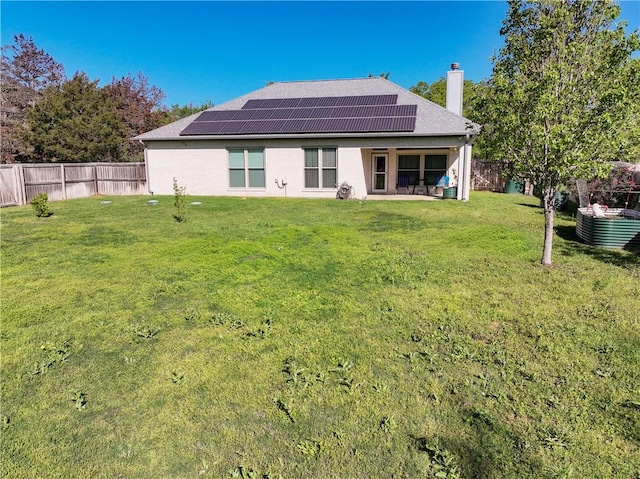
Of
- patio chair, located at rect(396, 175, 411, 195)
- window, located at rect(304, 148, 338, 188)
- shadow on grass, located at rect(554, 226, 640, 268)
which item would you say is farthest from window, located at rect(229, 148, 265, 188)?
shadow on grass, located at rect(554, 226, 640, 268)

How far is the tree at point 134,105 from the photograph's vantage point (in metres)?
31.3

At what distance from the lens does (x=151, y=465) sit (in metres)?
2.33

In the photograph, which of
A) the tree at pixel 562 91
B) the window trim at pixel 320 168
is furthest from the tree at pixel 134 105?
the tree at pixel 562 91

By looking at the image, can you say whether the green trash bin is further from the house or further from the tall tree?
the tall tree

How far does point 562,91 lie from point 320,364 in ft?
16.3

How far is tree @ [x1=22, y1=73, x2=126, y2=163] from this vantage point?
79.6ft

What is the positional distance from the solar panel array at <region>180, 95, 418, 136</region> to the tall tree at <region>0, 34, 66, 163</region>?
20.0 m

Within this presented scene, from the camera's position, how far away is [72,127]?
79.4ft

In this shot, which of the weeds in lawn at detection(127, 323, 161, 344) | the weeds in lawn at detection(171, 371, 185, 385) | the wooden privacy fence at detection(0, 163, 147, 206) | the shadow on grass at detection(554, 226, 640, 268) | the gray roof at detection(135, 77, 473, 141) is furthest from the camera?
the gray roof at detection(135, 77, 473, 141)

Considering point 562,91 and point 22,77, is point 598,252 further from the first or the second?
point 22,77

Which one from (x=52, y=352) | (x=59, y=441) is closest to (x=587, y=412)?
(x=59, y=441)

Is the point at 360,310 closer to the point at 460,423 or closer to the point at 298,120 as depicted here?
the point at 460,423

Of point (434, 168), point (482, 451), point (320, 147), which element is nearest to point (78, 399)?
point (482, 451)

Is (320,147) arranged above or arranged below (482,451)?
above
